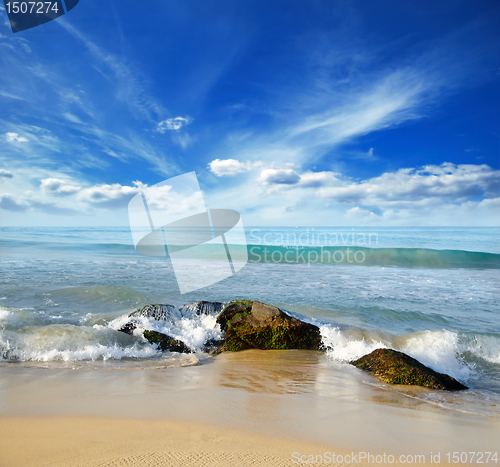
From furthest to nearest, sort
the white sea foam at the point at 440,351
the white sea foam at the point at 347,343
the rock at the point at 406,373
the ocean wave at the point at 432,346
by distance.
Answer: the white sea foam at the point at 347,343
the ocean wave at the point at 432,346
the white sea foam at the point at 440,351
the rock at the point at 406,373

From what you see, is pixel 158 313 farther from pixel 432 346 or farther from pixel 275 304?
pixel 432 346

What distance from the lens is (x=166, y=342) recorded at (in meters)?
4.93

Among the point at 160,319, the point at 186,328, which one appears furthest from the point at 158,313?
the point at 186,328

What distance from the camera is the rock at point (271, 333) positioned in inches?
204

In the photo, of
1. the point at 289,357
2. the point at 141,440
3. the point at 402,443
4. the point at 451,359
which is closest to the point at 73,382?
the point at 141,440

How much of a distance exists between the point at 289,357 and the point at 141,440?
10.1 ft

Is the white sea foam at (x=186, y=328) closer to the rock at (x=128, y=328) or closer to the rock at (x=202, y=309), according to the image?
the rock at (x=128, y=328)

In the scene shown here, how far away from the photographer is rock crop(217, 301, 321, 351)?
518cm

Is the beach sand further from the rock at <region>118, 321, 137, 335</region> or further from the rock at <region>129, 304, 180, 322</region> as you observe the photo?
the rock at <region>129, 304, 180, 322</region>

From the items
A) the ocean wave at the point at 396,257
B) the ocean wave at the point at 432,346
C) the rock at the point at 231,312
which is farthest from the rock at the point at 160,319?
the ocean wave at the point at 396,257

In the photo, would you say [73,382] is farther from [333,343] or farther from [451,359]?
[451,359]

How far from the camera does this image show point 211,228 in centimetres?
560

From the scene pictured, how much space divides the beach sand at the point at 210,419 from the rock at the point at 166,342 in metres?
0.85

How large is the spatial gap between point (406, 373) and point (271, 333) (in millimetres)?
2116
